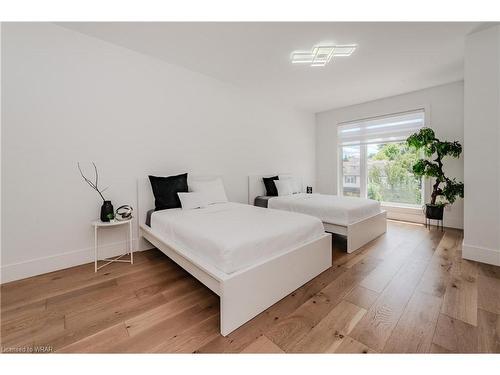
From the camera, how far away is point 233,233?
166cm

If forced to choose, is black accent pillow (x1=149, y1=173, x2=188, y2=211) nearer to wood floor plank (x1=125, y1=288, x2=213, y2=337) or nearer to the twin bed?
the twin bed

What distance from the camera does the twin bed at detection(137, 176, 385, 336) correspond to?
1411 millimetres

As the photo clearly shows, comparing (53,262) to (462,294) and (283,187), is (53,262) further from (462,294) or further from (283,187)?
(462,294)

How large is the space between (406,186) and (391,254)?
236cm

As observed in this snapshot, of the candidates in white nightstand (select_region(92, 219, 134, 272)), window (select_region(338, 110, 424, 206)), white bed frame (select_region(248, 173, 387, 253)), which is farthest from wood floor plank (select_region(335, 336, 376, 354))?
window (select_region(338, 110, 424, 206))

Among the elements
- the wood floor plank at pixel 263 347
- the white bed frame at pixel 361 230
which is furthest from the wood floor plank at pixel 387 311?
the white bed frame at pixel 361 230

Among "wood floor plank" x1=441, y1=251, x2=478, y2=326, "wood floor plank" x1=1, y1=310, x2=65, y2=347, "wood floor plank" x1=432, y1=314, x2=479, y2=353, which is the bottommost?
"wood floor plank" x1=1, y1=310, x2=65, y2=347

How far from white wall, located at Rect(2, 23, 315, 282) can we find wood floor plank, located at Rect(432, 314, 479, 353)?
9.70ft

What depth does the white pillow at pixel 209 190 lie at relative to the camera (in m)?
2.94

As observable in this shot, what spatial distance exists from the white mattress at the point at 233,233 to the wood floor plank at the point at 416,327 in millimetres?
837

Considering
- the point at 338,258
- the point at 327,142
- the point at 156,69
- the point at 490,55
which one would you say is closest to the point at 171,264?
the point at 338,258

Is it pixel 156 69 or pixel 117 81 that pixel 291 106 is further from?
pixel 117 81

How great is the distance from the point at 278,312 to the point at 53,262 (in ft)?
7.51
